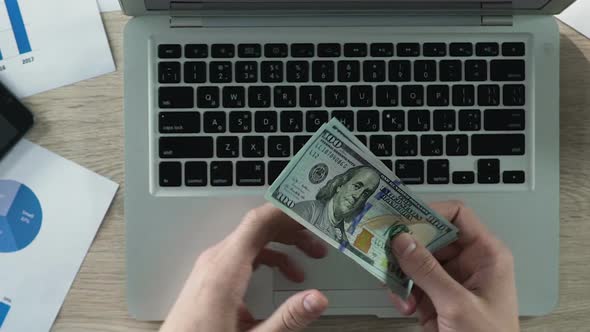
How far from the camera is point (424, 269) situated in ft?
1.89

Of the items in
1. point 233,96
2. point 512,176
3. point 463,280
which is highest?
point 233,96

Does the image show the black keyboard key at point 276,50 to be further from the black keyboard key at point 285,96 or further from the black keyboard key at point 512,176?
the black keyboard key at point 512,176

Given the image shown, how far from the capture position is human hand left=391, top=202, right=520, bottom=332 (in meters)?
0.58

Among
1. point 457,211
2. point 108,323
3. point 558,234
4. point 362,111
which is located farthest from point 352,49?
point 108,323

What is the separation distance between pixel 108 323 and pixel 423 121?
0.42 metres

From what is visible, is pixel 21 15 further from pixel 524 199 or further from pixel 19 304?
pixel 524 199

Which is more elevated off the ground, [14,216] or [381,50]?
[381,50]

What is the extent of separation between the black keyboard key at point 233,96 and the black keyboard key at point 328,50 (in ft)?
0.31

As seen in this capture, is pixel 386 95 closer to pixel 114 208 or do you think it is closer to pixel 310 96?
pixel 310 96

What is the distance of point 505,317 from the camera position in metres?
0.61

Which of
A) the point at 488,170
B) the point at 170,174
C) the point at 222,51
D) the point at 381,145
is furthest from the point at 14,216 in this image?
the point at 488,170

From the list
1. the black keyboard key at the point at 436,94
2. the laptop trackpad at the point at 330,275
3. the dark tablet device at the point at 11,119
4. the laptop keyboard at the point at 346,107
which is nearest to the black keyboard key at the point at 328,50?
the laptop keyboard at the point at 346,107

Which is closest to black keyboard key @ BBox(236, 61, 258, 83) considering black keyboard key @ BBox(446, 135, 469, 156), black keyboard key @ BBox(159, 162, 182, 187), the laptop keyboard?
the laptop keyboard

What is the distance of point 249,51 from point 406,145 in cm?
19
